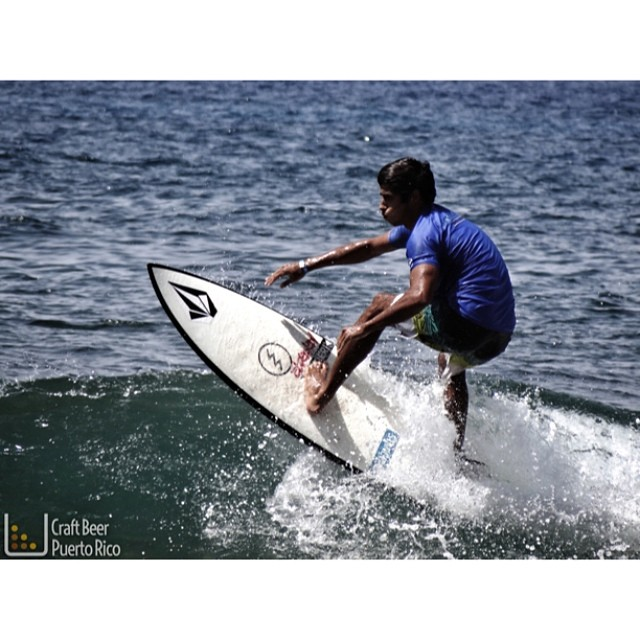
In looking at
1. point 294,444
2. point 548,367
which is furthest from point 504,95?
point 294,444

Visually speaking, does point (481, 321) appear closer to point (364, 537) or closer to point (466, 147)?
point (364, 537)

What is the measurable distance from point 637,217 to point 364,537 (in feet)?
28.8

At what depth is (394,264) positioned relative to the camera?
430 inches

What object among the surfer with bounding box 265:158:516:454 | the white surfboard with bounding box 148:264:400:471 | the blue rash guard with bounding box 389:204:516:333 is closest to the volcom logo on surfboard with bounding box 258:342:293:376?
the white surfboard with bounding box 148:264:400:471

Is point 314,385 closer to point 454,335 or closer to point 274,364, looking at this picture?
point 274,364

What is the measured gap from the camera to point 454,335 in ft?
19.7

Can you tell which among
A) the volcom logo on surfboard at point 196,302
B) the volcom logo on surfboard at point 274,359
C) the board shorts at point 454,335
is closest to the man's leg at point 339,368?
the volcom logo on surfboard at point 274,359

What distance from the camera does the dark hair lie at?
581 centimetres

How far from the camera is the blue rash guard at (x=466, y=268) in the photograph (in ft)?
19.1

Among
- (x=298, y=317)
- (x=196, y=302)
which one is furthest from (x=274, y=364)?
(x=298, y=317)

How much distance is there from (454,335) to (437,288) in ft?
1.11

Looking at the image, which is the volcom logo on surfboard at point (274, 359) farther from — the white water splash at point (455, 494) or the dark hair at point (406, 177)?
the dark hair at point (406, 177)

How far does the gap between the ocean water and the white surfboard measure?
0.59 ft

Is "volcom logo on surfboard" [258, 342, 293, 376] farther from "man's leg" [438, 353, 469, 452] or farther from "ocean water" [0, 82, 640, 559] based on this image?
"man's leg" [438, 353, 469, 452]
